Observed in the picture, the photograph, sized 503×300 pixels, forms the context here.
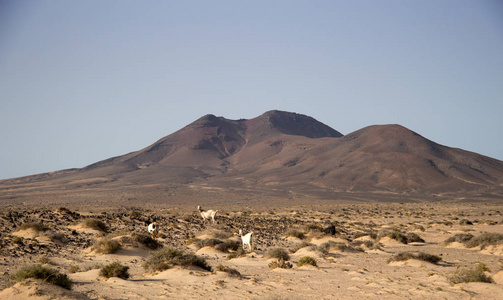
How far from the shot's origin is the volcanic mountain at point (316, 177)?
102 meters

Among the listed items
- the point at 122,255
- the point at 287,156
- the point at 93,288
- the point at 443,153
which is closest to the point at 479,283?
the point at 93,288

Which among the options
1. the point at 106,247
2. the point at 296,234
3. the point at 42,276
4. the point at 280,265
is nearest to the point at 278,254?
the point at 280,265

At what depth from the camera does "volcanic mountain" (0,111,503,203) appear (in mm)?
101625

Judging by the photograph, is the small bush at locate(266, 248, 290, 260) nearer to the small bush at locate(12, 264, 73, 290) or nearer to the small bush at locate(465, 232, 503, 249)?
the small bush at locate(12, 264, 73, 290)

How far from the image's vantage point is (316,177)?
13075 cm

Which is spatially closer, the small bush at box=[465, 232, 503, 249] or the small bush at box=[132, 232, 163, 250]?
the small bush at box=[132, 232, 163, 250]

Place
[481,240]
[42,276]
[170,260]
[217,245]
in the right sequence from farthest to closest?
[481,240] → [217,245] → [170,260] → [42,276]

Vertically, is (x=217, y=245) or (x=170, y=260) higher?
(x=170, y=260)

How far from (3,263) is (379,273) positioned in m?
13.8


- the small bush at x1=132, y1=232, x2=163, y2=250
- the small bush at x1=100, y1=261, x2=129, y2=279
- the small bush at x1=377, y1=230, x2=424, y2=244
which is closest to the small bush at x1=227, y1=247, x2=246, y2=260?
the small bush at x1=132, y1=232, x2=163, y2=250

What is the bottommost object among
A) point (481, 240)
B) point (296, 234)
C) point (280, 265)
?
point (296, 234)

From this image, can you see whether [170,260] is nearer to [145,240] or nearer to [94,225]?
[145,240]

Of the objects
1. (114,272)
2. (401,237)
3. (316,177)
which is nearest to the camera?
(114,272)

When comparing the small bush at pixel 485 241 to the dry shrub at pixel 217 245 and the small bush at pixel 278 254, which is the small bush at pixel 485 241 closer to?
the small bush at pixel 278 254
